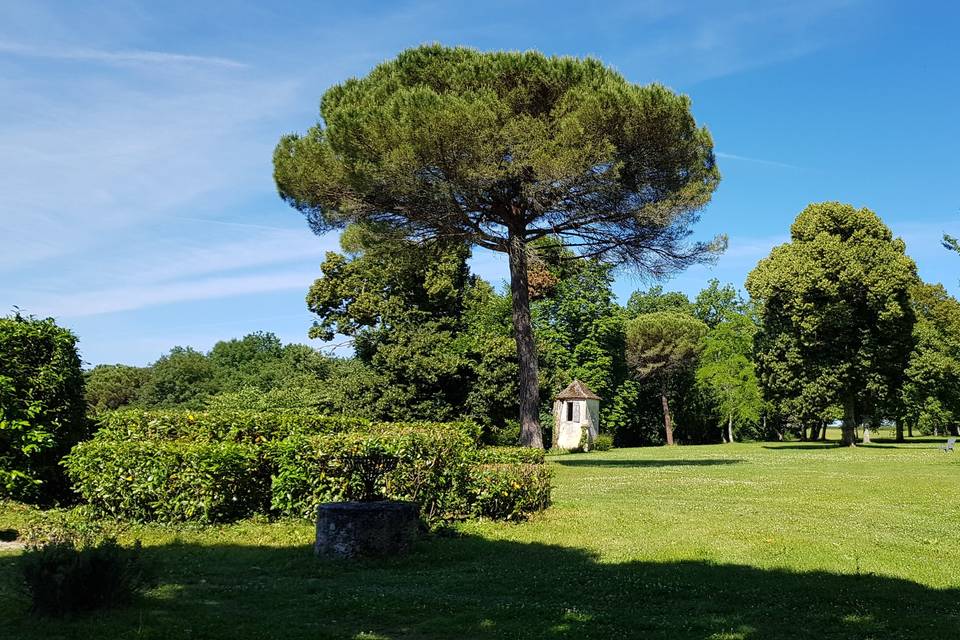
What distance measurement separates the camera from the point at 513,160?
18.9 m

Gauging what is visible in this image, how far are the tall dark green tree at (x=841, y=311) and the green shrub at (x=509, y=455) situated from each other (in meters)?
27.6

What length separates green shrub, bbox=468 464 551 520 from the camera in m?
11.4

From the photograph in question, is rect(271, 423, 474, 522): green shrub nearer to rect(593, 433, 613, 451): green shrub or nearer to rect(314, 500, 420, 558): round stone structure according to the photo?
rect(314, 500, 420, 558): round stone structure

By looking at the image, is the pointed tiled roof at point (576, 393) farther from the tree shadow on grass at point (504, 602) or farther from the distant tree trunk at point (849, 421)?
the tree shadow on grass at point (504, 602)

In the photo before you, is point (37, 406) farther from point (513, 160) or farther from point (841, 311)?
point (841, 311)

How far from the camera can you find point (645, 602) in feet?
21.9

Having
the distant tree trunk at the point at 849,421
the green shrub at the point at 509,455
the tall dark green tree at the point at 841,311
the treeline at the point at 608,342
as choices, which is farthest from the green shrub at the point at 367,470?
the distant tree trunk at the point at 849,421

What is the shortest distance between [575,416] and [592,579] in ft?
116

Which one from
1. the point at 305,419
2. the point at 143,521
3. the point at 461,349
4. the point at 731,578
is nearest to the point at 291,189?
the point at 305,419

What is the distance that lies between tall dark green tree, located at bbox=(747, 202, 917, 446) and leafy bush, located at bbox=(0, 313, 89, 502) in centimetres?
3278

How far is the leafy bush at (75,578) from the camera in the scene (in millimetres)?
5844

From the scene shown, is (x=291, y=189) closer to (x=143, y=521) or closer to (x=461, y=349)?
(x=143, y=521)

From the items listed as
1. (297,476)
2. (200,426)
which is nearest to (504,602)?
(297,476)

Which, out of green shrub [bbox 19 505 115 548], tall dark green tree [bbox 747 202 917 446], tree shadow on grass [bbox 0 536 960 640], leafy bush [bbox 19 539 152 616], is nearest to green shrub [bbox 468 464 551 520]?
tree shadow on grass [bbox 0 536 960 640]
